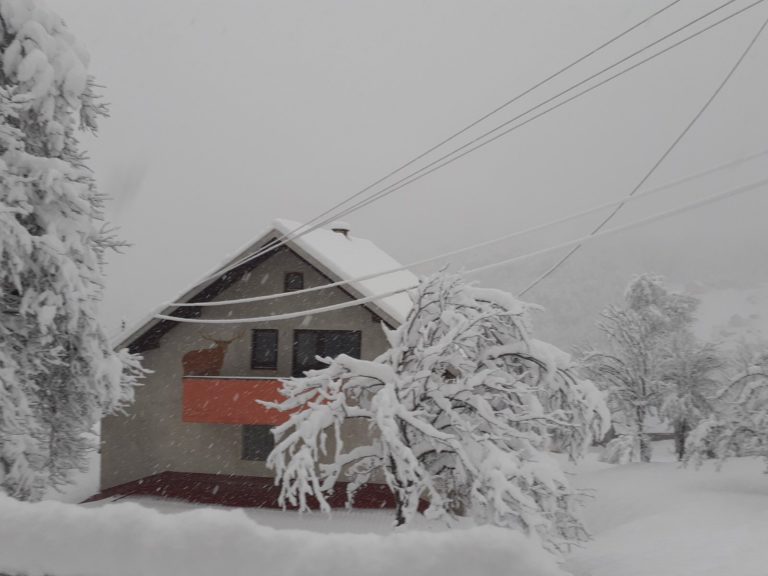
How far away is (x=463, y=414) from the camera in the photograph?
993 centimetres

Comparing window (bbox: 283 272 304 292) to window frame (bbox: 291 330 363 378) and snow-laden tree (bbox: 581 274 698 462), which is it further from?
snow-laden tree (bbox: 581 274 698 462)

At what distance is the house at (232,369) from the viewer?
16.4m

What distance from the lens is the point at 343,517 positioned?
15.0 m

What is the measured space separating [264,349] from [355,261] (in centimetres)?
383

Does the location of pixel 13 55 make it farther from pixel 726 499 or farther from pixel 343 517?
pixel 726 499

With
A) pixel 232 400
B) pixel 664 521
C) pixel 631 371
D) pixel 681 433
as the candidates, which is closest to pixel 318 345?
pixel 232 400

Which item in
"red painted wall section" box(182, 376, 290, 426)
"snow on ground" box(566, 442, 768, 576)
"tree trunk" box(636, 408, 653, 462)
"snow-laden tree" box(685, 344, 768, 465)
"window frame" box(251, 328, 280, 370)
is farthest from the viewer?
"tree trunk" box(636, 408, 653, 462)

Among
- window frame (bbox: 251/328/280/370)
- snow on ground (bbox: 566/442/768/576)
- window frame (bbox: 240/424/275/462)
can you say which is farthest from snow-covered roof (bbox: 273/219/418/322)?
snow on ground (bbox: 566/442/768/576)

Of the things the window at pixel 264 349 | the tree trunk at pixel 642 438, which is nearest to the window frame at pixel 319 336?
the window at pixel 264 349

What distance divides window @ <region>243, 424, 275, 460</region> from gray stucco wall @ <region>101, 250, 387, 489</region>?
0.56ft

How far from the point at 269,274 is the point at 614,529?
437 inches

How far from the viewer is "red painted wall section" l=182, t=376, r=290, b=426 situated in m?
16.2

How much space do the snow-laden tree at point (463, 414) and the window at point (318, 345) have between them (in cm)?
627

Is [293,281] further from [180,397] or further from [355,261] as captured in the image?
[180,397]
